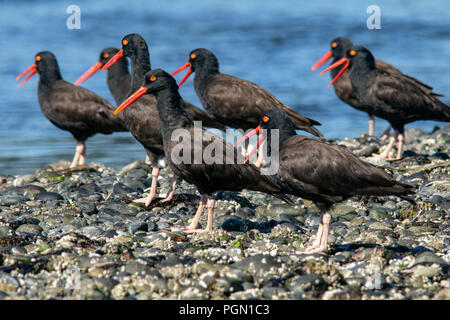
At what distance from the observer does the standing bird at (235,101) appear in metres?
8.67

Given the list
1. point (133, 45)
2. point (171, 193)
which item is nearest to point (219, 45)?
point (133, 45)

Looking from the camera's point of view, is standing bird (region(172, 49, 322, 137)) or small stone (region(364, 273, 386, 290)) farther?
standing bird (region(172, 49, 322, 137))

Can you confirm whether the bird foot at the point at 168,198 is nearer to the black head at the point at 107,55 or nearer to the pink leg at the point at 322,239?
the pink leg at the point at 322,239

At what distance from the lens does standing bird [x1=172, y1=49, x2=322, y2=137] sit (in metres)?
8.67

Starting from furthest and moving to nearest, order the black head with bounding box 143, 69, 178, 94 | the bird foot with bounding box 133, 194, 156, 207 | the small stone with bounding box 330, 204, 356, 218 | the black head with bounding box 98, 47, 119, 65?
the black head with bounding box 98, 47, 119, 65
the bird foot with bounding box 133, 194, 156, 207
the small stone with bounding box 330, 204, 356, 218
the black head with bounding box 143, 69, 178, 94

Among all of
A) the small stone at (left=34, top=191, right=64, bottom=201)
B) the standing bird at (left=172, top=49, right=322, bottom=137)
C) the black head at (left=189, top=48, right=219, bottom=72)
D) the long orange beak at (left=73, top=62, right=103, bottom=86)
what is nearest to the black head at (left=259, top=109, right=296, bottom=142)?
the standing bird at (left=172, top=49, right=322, bottom=137)

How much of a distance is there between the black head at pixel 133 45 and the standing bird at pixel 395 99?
3.39m

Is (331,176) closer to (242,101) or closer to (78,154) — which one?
(242,101)

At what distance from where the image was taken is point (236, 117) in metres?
8.79

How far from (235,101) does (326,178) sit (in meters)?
3.35

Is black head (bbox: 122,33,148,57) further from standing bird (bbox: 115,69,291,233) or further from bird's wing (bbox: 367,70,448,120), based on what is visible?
bird's wing (bbox: 367,70,448,120)

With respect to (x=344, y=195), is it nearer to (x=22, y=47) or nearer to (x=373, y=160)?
(x=373, y=160)

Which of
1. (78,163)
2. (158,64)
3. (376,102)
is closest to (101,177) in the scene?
(78,163)
